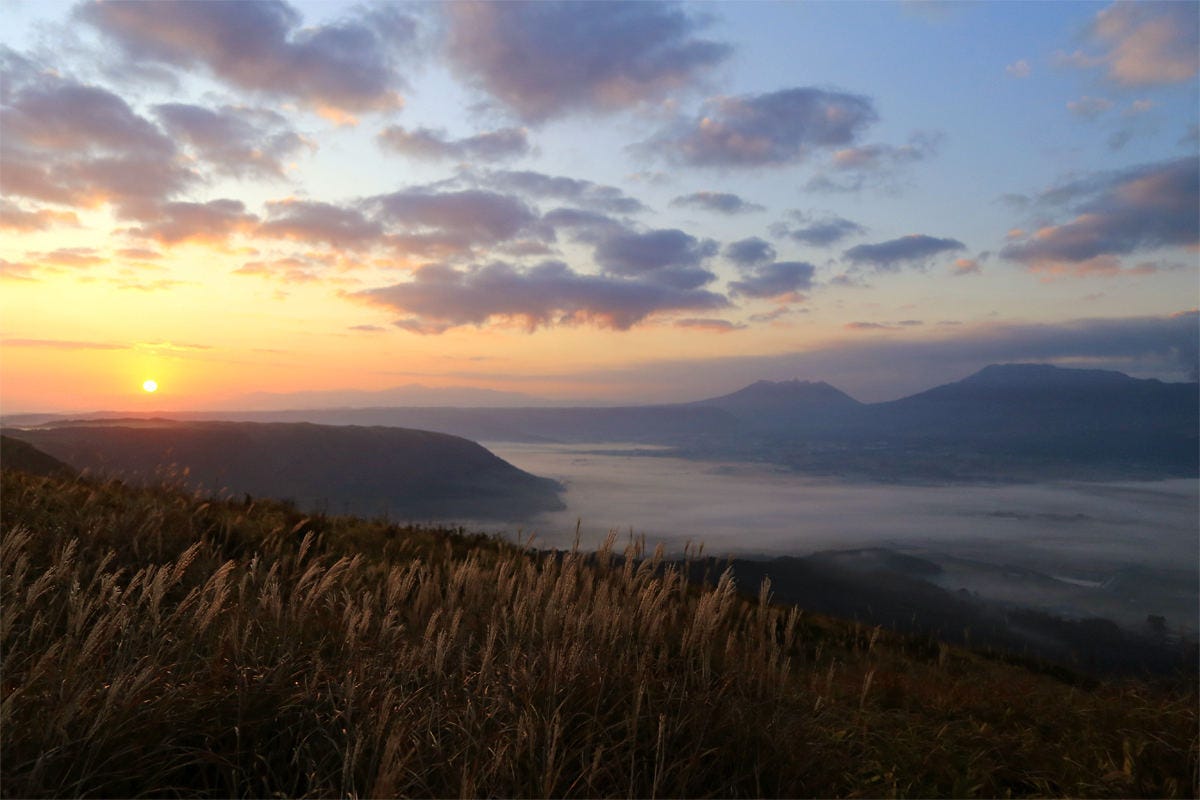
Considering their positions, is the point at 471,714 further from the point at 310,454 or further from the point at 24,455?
the point at 310,454

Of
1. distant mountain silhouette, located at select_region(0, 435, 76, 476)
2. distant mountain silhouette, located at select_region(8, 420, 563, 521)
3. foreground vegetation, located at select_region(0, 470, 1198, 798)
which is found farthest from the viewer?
distant mountain silhouette, located at select_region(8, 420, 563, 521)

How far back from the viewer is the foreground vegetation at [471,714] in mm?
2975

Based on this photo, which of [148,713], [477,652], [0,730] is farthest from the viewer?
[477,652]

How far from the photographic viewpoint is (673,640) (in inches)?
207

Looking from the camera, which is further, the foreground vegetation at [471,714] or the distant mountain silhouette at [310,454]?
the distant mountain silhouette at [310,454]

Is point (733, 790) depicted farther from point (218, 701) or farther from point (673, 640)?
Answer: point (218, 701)

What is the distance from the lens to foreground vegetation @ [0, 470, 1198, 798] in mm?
2975

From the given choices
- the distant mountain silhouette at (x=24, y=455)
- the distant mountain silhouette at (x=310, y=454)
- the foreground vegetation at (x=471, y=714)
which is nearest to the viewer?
the foreground vegetation at (x=471, y=714)

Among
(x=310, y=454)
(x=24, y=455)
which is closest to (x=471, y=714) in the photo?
(x=24, y=455)

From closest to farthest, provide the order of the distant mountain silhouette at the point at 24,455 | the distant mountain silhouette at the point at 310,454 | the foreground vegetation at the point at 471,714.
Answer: the foreground vegetation at the point at 471,714 < the distant mountain silhouette at the point at 24,455 < the distant mountain silhouette at the point at 310,454

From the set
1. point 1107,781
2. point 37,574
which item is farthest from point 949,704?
point 37,574

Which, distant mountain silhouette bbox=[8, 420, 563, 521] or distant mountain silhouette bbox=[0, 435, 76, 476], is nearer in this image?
distant mountain silhouette bbox=[0, 435, 76, 476]

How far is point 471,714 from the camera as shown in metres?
3.28

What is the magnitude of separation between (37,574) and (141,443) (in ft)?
285
